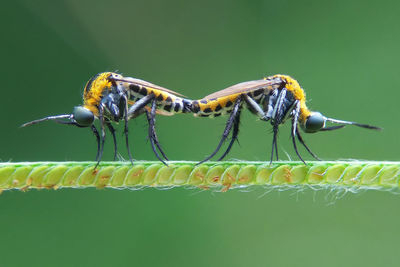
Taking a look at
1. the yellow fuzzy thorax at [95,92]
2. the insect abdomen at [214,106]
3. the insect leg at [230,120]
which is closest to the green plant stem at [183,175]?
the insect leg at [230,120]

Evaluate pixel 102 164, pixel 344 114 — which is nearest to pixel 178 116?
pixel 344 114

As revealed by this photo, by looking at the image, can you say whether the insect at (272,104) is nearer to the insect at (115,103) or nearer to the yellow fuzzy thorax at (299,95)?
the yellow fuzzy thorax at (299,95)

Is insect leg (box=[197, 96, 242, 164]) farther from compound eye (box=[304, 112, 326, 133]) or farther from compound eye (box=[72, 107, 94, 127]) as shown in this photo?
compound eye (box=[72, 107, 94, 127])

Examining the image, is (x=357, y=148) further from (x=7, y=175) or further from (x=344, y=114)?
(x=7, y=175)

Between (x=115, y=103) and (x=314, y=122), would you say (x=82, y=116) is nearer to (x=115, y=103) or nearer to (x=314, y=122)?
(x=115, y=103)

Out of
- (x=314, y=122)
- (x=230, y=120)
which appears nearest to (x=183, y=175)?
(x=230, y=120)

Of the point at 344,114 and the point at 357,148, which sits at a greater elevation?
the point at 344,114
